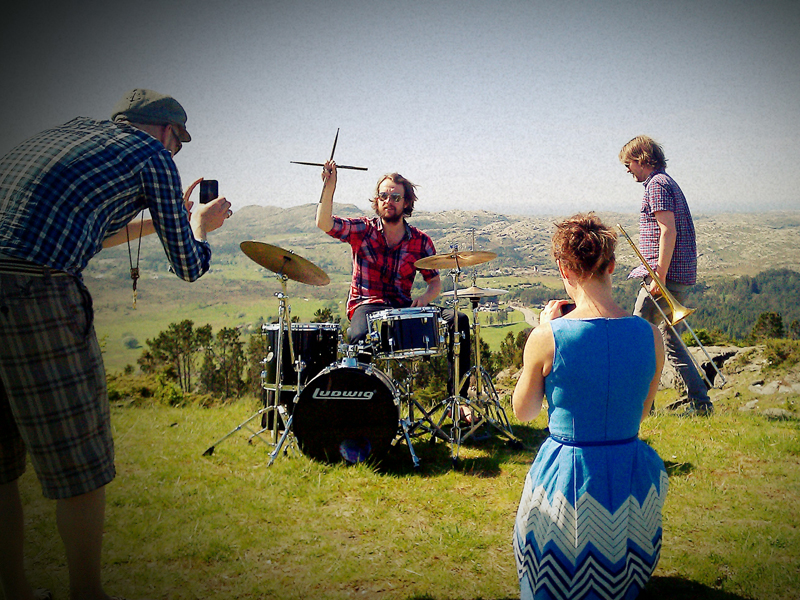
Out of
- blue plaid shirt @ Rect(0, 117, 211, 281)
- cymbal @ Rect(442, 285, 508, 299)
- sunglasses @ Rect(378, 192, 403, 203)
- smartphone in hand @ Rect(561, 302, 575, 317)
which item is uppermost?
sunglasses @ Rect(378, 192, 403, 203)

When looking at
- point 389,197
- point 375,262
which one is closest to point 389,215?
point 389,197

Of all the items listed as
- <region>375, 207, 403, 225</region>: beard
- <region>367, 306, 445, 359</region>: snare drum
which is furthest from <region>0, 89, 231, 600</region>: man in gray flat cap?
<region>375, 207, 403, 225</region>: beard

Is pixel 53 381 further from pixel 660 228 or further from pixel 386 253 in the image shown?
pixel 660 228

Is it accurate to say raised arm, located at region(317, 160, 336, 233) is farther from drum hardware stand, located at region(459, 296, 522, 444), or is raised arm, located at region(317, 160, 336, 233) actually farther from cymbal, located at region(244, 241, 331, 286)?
drum hardware stand, located at region(459, 296, 522, 444)

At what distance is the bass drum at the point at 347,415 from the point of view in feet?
13.3

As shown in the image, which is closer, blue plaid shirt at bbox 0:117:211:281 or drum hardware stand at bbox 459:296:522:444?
blue plaid shirt at bbox 0:117:211:281

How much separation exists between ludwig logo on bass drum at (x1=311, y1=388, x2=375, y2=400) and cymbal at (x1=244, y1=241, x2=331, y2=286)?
0.85m

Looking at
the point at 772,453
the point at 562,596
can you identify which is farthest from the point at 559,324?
the point at 772,453

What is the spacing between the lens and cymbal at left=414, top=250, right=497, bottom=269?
425 centimetres

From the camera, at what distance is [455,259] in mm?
4328

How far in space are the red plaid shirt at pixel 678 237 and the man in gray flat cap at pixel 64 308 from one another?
4031 millimetres

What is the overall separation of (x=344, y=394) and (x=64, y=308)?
2498 mm

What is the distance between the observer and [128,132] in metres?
2.01

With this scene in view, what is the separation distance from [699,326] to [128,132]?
9271mm
